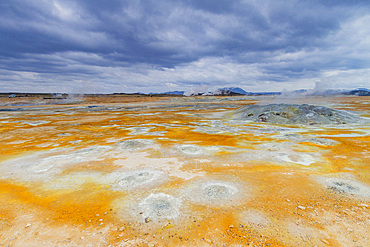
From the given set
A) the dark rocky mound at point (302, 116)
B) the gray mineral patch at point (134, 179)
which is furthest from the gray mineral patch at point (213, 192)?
the dark rocky mound at point (302, 116)

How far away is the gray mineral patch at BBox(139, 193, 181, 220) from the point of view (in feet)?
15.0

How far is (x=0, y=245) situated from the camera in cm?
368

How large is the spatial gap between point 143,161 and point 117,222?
4323 millimetres

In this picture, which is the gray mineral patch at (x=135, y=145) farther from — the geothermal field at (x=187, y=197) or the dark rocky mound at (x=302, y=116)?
the dark rocky mound at (x=302, y=116)

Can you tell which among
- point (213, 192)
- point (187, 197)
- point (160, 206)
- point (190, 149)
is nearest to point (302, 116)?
point (190, 149)

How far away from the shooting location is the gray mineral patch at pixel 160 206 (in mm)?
4559

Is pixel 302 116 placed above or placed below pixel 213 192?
above

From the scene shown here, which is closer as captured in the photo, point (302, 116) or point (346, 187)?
→ point (346, 187)

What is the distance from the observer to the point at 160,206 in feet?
16.3

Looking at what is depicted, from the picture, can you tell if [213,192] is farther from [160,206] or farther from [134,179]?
[134,179]

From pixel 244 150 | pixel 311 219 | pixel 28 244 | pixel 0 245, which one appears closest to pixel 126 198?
pixel 28 244

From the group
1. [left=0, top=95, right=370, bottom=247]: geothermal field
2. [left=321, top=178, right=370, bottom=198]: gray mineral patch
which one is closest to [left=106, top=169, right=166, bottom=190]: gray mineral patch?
[left=0, top=95, right=370, bottom=247]: geothermal field

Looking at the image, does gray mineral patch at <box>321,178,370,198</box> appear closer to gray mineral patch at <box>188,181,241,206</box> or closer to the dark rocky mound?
gray mineral patch at <box>188,181,241,206</box>

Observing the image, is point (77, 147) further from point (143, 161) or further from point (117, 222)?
point (117, 222)
